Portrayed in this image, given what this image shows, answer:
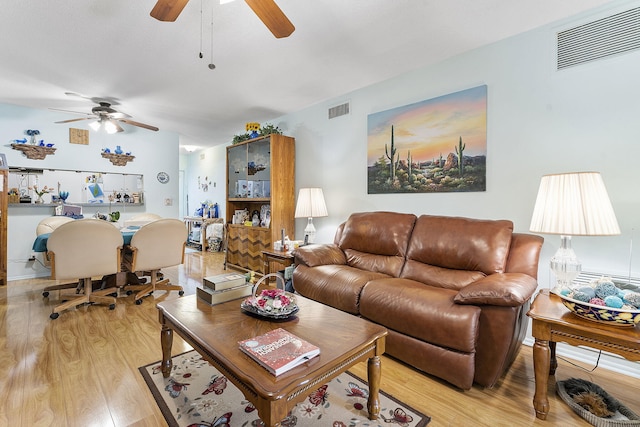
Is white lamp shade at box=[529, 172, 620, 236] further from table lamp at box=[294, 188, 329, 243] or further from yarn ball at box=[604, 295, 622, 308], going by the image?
table lamp at box=[294, 188, 329, 243]

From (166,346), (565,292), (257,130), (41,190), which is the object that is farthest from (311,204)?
(41,190)

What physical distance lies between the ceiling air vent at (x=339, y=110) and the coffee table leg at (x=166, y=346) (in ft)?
9.89

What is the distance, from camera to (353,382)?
1.82 meters

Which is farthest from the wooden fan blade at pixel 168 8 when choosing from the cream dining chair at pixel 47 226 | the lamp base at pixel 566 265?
the cream dining chair at pixel 47 226

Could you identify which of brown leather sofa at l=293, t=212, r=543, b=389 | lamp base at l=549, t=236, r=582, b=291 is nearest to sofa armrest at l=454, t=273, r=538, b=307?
brown leather sofa at l=293, t=212, r=543, b=389

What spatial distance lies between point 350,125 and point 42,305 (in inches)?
154

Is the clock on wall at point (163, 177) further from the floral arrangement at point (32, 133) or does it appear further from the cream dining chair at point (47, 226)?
the cream dining chair at point (47, 226)

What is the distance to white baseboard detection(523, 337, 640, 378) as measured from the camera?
6.39 ft

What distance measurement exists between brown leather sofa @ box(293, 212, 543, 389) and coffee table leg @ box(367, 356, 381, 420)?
479mm

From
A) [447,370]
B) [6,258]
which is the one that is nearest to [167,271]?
[6,258]

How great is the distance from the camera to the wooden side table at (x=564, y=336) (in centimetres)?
128

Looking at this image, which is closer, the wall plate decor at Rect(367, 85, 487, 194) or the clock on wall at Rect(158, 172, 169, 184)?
the wall plate decor at Rect(367, 85, 487, 194)

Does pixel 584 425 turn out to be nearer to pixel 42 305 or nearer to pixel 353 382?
pixel 353 382

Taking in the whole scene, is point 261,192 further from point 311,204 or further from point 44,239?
point 44,239
